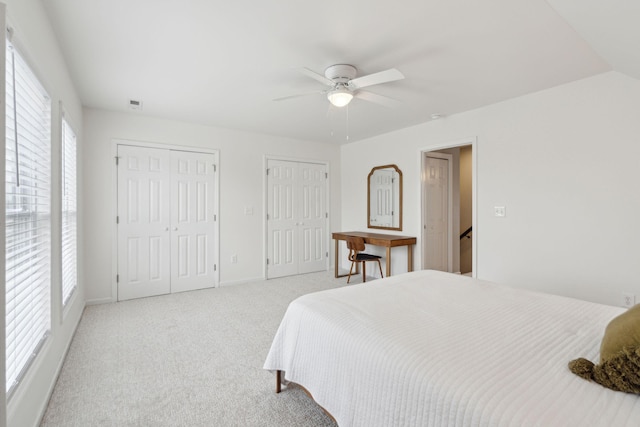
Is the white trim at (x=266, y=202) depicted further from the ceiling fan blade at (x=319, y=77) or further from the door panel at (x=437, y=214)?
the ceiling fan blade at (x=319, y=77)

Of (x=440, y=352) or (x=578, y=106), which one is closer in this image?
(x=440, y=352)

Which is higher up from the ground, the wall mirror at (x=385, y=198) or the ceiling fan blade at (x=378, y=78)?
the ceiling fan blade at (x=378, y=78)

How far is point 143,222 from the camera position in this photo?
13.1 feet

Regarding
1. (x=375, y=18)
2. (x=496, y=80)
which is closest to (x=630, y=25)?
(x=496, y=80)

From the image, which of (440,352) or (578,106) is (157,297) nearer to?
(440,352)

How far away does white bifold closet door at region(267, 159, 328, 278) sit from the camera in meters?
5.02

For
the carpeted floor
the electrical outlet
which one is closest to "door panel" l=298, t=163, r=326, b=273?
the carpeted floor

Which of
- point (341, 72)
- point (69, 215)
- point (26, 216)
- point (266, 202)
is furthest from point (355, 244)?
point (26, 216)

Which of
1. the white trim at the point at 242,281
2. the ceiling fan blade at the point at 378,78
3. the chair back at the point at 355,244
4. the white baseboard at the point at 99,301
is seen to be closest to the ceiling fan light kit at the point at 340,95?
the ceiling fan blade at the point at 378,78

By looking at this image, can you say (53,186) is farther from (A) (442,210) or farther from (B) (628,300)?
(A) (442,210)

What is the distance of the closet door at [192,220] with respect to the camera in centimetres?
420

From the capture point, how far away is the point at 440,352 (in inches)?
48.5

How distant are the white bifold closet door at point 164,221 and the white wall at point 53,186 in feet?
3.62

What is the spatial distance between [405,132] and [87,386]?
445 cm
